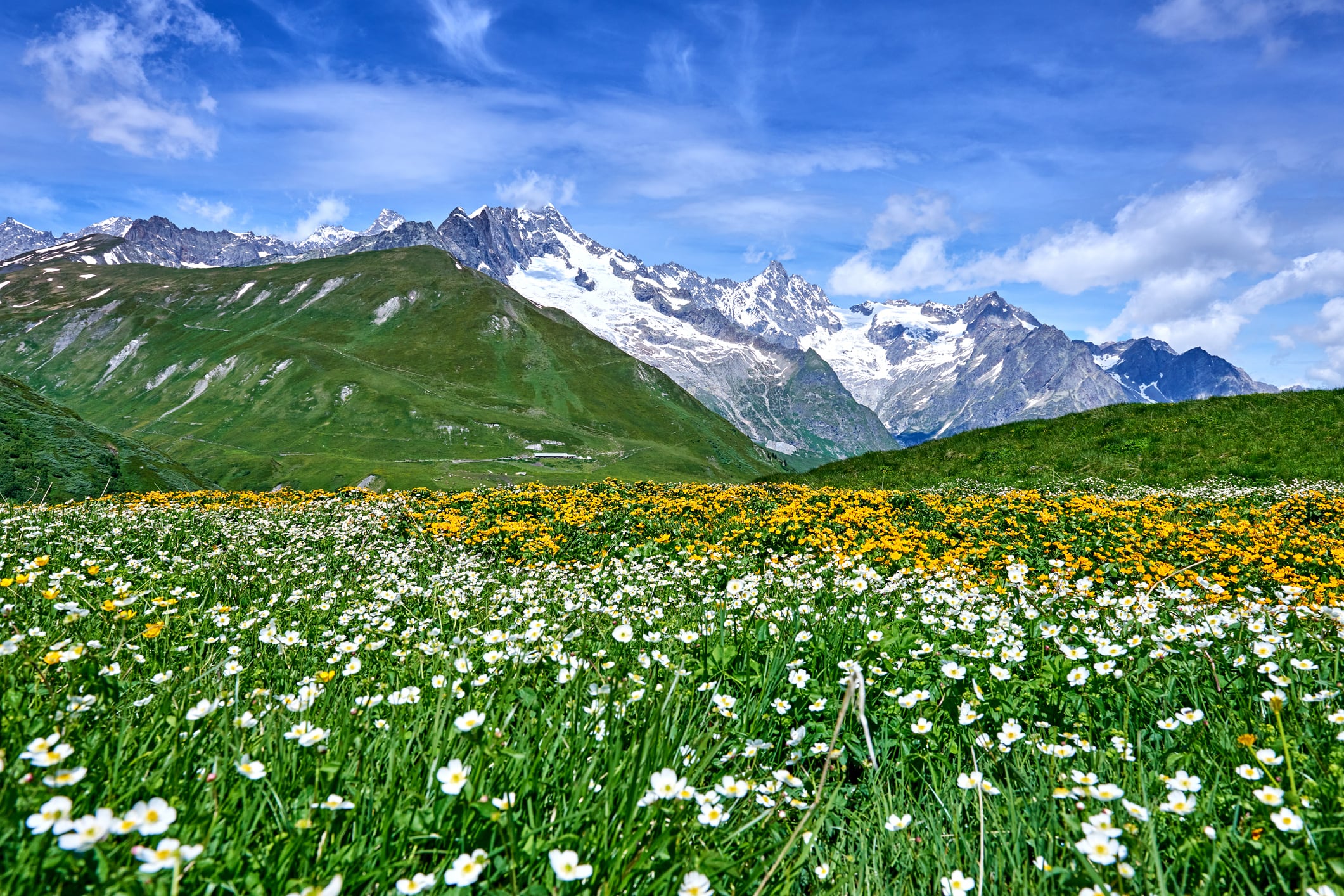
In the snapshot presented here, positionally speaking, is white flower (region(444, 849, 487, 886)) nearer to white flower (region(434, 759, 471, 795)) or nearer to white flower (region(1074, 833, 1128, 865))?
white flower (region(434, 759, 471, 795))

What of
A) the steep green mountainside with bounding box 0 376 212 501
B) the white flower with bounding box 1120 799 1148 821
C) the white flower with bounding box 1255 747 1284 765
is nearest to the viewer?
the white flower with bounding box 1120 799 1148 821

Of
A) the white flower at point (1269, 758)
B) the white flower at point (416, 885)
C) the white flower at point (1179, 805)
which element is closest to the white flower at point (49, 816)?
the white flower at point (416, 885)

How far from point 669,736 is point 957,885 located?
151 cm

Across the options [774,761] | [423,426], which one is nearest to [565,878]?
[774,761]

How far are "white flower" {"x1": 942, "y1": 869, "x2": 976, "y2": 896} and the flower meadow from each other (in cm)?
2

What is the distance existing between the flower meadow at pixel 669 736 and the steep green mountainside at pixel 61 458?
1681 centimetres

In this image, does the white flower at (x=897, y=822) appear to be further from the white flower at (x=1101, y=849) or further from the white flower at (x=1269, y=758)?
the white flower at (x=1269, y=758)

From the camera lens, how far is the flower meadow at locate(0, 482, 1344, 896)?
2.38 meters

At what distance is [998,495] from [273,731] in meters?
22.3

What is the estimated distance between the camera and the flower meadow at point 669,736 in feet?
7.82

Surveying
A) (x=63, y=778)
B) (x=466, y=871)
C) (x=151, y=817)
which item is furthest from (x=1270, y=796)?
(x=63, y=778)

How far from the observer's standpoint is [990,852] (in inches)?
125

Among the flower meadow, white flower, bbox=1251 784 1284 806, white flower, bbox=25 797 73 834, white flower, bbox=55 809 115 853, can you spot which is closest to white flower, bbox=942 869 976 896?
the flower meadow

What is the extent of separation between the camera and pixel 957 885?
275 cm
